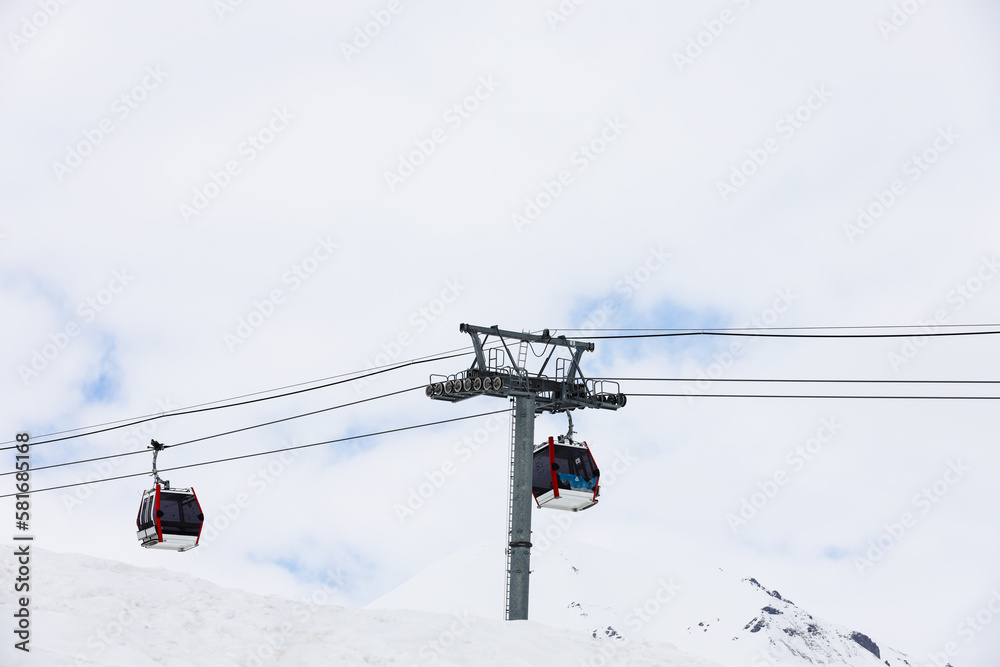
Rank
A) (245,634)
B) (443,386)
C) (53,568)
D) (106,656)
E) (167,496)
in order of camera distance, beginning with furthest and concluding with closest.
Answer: (167,496)
(443,386)
(53,568)
(245,634)
(106,656)

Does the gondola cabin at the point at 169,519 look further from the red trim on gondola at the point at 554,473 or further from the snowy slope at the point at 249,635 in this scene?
the red trim on gondola at the point at 554,473

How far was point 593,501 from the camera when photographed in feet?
115

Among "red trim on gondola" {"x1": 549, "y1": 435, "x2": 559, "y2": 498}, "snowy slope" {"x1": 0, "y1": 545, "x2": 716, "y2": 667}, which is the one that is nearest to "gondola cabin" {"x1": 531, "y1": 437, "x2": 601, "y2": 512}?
"red trim on gondola" {"x1": 549, "y1": 435, "x2": 559, "y2": 498}

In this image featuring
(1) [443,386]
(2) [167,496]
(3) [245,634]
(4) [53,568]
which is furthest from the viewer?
(2) [167,496]

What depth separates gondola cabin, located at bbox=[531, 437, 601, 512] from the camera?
Result: 3459cm

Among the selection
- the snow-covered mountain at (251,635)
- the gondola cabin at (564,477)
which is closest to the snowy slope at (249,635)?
the snow-covered mountain at (251,635)

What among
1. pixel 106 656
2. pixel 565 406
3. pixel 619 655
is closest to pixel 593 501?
pixel 565 406

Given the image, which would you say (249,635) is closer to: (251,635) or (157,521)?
(251,635)

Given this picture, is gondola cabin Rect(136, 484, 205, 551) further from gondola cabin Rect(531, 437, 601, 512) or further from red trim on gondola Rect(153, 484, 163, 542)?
gondola cabin Rect(531, 437, 601, 512)

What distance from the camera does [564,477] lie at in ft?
114

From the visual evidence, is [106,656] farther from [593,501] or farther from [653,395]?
[653,395]

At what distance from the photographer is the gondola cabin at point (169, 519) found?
39.4m

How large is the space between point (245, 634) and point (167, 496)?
34.8 feet

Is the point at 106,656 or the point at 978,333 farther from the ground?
the point at 978,333
